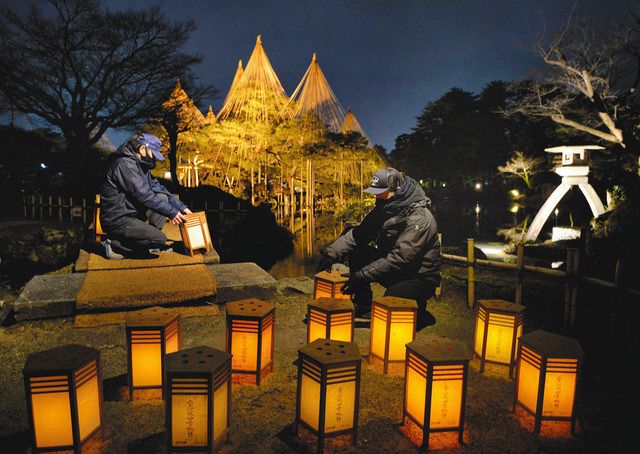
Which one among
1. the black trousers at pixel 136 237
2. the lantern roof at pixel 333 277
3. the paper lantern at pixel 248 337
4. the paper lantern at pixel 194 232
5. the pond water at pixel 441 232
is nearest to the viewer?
the paper lantern at pixel 248 337

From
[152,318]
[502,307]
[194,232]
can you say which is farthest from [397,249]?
[194,232]

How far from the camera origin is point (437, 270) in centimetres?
457

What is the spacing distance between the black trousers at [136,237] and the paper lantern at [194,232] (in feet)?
1.20

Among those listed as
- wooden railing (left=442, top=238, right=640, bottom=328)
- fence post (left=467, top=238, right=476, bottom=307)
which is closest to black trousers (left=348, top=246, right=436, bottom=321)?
fence post (left=467, top=238, right=476, bottom=307)

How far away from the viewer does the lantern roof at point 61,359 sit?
7.00 feet

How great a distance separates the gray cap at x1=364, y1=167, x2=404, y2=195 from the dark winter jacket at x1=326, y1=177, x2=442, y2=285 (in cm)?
10

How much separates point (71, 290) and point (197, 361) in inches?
132

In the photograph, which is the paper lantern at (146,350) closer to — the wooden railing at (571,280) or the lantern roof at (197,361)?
the lantern roof at (197,361)

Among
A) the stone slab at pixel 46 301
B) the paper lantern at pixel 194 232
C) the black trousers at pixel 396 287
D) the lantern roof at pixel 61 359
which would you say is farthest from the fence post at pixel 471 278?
the stone slab at pixel 46 301

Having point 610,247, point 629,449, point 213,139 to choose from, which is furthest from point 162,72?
point 629,449

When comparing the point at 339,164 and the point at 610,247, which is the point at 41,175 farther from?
the point at 610,247

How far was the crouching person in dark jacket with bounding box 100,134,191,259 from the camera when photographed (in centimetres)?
530

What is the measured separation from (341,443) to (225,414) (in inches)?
30.5

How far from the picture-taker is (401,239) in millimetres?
4211
